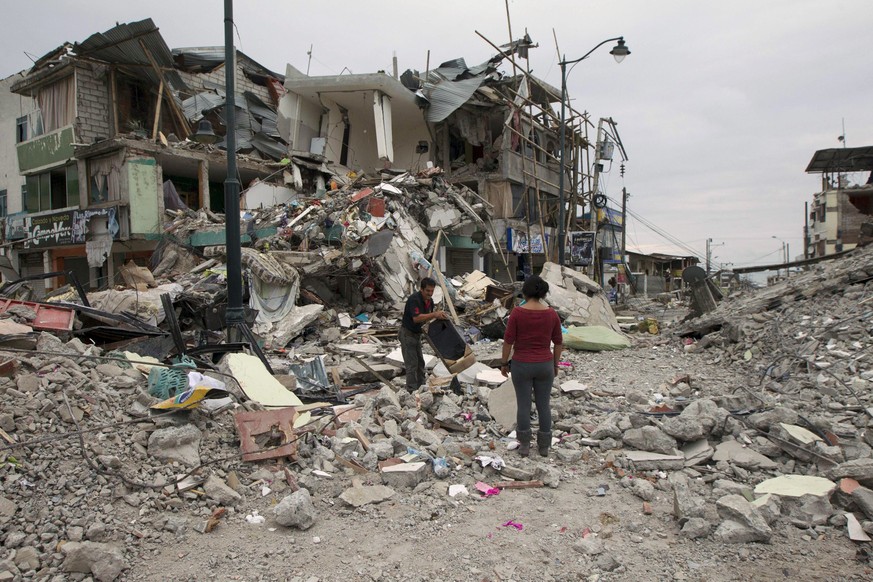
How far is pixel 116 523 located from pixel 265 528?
92cm

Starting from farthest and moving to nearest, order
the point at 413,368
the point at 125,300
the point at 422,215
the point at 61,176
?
1. the point at 61,176
2. the point at 422,215
3. the point at 125,300
4. the point at 413,368

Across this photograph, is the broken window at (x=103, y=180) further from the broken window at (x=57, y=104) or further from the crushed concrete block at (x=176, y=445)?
the crushed concrete block at (x=176, y=445)

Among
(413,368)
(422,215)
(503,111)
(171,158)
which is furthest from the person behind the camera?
(503,111)

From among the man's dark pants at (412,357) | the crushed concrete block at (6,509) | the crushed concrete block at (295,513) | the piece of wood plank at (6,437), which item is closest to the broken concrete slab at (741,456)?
the crushed concrete block at (295,513)

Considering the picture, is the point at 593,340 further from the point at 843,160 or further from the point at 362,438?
the point at 843,160

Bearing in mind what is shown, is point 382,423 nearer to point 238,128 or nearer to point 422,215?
point 422,215

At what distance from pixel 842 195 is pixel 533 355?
46.1 metres

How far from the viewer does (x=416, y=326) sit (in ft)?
22.1

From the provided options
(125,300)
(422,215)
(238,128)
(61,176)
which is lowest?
(125,300)

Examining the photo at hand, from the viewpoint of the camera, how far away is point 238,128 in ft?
72.0

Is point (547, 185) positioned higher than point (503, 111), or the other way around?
point (503, 111)

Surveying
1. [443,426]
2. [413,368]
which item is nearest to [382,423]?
[443,426]

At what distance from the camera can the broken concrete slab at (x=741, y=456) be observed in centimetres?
435

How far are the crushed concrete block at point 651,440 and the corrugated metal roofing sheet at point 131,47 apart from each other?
18562 mm
